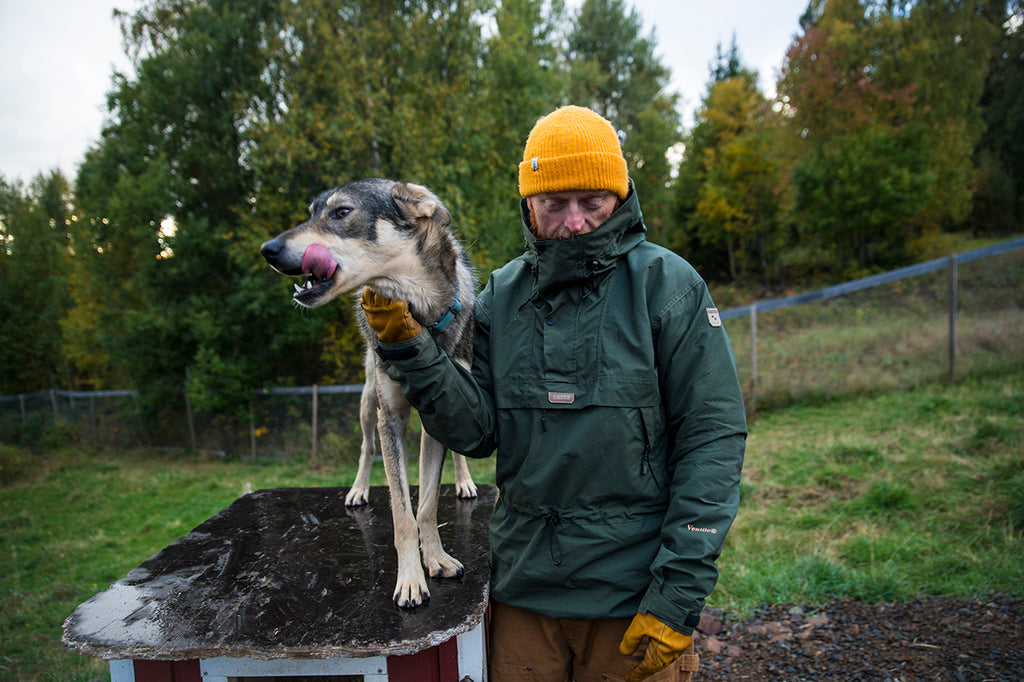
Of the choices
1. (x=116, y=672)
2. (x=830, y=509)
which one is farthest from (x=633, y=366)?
(x=830, y=509)

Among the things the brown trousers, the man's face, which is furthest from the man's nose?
the brown trousers

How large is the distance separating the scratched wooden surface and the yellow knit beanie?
1618 mm

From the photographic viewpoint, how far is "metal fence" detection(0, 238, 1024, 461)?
8.37 m

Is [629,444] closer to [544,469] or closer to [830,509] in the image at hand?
[544,469]

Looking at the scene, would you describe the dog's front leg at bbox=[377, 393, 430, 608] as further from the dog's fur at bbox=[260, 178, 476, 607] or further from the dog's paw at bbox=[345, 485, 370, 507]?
the dog's paw at bbox=[345, 485, 370, 507]

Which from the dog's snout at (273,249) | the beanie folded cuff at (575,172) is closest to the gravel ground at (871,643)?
the beanie folded cuff at (575,172)

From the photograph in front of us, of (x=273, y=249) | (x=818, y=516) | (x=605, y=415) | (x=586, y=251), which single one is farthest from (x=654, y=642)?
(x=818, y=516)

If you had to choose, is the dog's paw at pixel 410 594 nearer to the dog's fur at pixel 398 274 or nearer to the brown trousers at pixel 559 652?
the dog's fur at pixel 398 274

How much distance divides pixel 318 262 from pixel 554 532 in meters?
1.27

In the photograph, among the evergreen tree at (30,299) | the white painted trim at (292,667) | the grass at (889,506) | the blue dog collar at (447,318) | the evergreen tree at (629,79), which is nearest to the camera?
the white painted trim at (292,667)

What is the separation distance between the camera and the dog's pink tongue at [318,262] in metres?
2.00

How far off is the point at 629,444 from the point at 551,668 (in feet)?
3.08

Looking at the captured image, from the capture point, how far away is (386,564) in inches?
107

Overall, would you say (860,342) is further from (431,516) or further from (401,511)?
(401,511)
